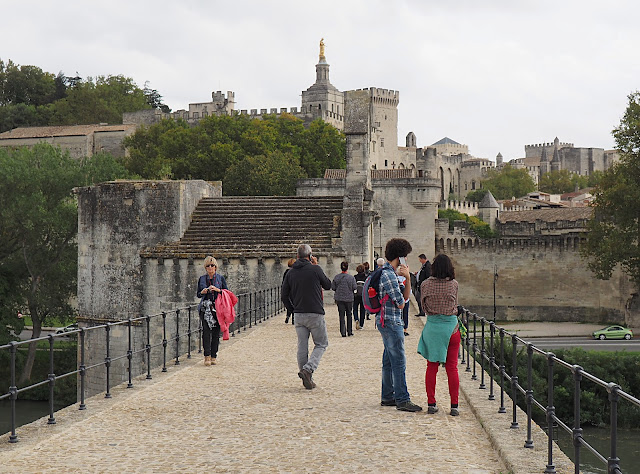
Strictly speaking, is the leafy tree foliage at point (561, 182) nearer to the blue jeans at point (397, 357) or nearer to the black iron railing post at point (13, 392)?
the blue jeans at point (397, 357)

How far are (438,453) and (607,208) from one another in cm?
4003

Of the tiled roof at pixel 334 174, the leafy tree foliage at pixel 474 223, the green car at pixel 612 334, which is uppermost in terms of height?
the tiled roof at pixel 334 174

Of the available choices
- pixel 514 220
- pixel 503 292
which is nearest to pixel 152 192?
pixel 503 292

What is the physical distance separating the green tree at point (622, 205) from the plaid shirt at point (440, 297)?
120ft

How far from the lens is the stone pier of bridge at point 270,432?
7.23 m

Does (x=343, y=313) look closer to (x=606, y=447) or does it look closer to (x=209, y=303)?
(x=209, y=303)

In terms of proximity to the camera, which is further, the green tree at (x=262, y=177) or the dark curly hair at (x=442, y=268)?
the green tree at (x=262, y=177)

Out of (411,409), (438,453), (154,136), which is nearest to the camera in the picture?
(438,453)

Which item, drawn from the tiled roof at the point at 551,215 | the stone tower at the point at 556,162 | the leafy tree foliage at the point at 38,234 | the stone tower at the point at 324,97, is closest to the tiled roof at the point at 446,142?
the stone tower at the point at 556,162

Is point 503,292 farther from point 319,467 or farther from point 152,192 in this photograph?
point 319,467

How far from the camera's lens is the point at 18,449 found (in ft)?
25.6

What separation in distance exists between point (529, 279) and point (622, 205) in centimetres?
1496

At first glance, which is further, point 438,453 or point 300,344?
point 300,344

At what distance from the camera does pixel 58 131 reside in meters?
85.6
